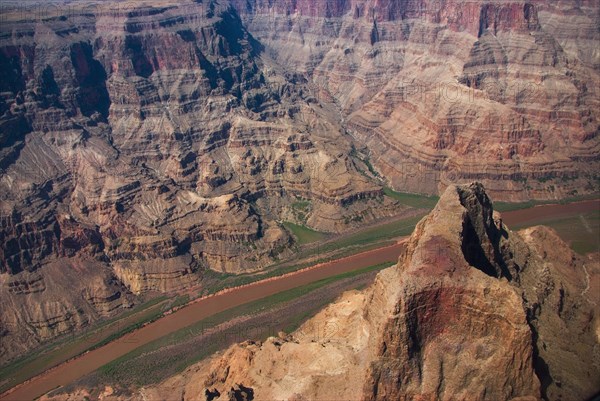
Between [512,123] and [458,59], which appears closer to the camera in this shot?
[512,123]

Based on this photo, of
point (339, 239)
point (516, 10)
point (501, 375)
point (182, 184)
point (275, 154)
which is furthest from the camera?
point (516, 10)

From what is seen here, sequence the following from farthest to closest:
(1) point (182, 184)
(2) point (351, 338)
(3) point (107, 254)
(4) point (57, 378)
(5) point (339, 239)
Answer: (1) point (182, 184) → (5) point (339, 239) → (3) point (107, 254) → (4) point (57, 378) → (2) point (351, 338)

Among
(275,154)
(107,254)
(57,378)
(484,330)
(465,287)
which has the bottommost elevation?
(57,378)

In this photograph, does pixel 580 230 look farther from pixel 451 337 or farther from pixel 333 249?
pixel 451 337

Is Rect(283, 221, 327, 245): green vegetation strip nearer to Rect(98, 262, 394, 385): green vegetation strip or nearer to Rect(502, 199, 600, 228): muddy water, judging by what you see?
Rect(98, 262, 394, 385): green vegetation strip

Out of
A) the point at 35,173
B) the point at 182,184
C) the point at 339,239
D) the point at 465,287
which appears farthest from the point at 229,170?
the point at 465,287

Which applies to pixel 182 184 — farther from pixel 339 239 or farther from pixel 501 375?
pixel 501 375

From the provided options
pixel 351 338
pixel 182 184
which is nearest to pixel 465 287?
pixel 351 338

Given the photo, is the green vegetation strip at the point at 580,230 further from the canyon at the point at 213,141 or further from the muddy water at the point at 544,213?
the canyon at the point at 213,141

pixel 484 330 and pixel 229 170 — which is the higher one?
pixel 484 330
